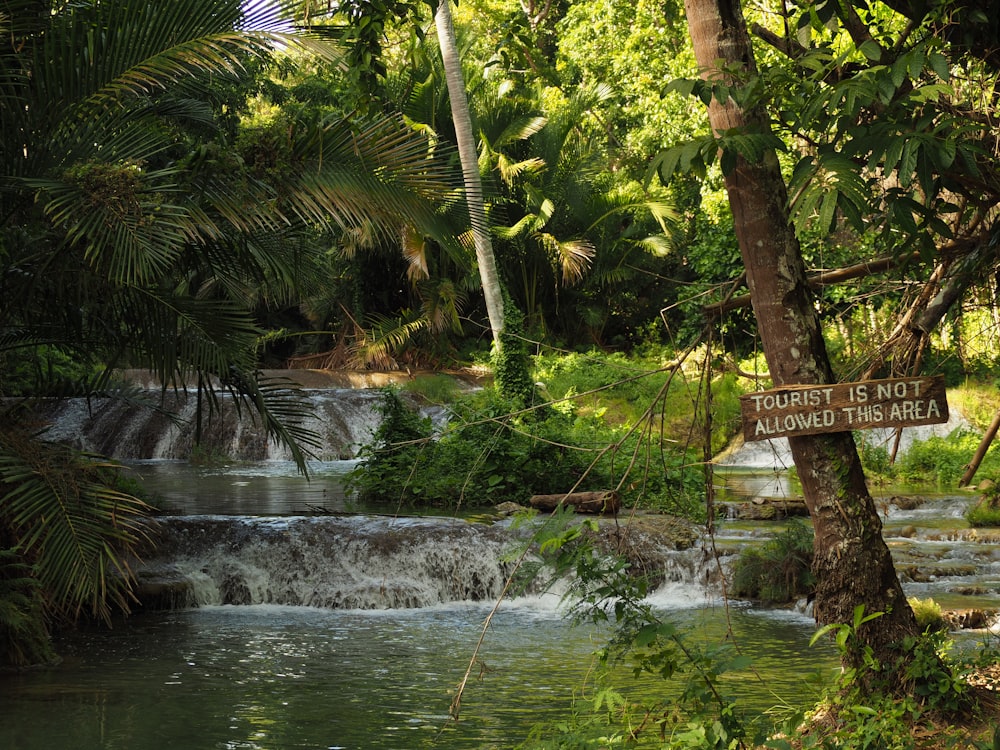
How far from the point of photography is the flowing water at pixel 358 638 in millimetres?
6523

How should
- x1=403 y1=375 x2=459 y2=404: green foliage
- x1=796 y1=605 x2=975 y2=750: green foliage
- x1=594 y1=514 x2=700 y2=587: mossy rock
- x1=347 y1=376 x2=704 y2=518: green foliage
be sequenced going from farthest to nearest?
1. x1=403 y1=375 x2=459 y2=404: green foliage
2. x1=347 y1=376 x2=704 y2=518: green foliage
3. x1=594 y1=514 x2=700 y2=587: mossy rock
4. x1=796 y1=605 x2=975 y2=750: green foliage

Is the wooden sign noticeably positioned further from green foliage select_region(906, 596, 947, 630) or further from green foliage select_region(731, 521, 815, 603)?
green foliage select_region(731, 521, 815, 603)

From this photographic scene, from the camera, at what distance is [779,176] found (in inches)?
179

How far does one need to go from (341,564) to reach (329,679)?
3180 mm

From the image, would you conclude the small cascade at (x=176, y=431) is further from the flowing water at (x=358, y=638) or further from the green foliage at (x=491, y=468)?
the flowing water at (x=358, y=638)

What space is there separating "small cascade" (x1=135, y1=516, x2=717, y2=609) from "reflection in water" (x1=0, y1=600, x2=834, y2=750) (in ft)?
1.66

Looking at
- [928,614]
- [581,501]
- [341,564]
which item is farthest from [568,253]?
[928,614]

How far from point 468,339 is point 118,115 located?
18912 mm

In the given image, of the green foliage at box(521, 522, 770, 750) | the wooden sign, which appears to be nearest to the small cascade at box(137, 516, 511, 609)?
the green foliage at box(521, 522, 770, 750)

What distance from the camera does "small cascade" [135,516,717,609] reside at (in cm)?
1047

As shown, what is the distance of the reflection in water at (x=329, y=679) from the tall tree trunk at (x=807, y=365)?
1.08 meters

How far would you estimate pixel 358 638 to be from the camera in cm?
898

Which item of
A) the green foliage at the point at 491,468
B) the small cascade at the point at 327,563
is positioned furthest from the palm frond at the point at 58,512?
the green foliage at the point at 491,468

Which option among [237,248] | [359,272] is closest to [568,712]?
[237,248]
